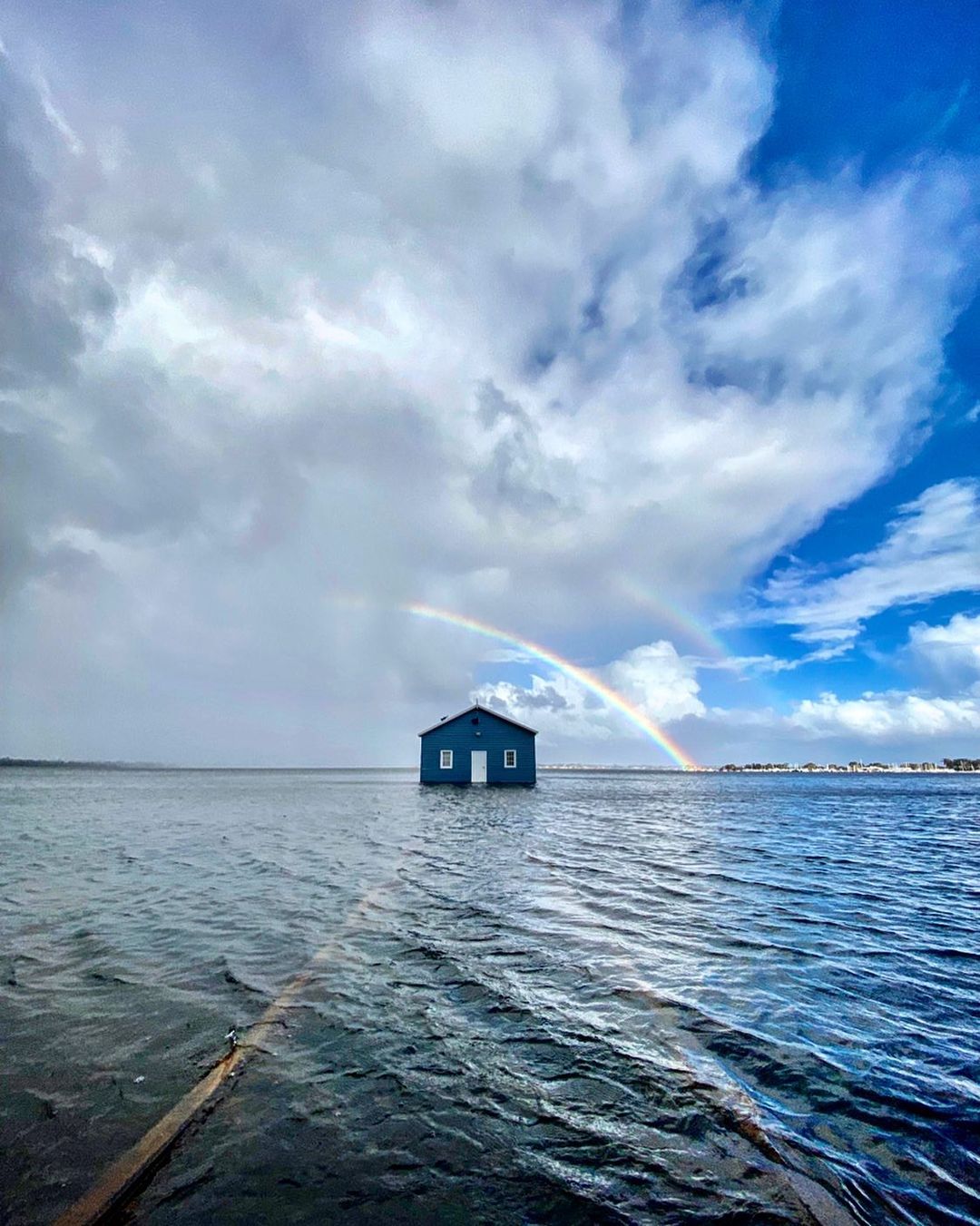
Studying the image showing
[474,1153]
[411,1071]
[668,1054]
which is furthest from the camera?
[668,1054]

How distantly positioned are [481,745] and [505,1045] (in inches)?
2002

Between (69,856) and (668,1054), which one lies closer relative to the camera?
(668,1054)

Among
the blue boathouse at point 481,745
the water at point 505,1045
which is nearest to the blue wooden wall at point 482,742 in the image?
the blue boathouse at point 481,745

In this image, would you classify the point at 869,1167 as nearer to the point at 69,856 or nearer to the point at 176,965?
the point at 176,965

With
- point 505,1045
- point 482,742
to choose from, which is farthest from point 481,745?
point 505,1045

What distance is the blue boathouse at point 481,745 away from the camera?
187ft

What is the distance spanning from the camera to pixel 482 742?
56.8 metres

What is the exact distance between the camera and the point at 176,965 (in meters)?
9.10

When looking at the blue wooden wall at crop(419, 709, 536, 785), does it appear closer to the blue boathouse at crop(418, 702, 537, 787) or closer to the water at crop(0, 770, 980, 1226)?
the blue boathouse at crop(418, 702, 537, 787)

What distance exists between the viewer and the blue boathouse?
187ft

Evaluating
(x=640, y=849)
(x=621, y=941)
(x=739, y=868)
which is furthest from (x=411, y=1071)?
(x=640, y=849)

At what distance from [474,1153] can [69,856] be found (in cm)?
2087

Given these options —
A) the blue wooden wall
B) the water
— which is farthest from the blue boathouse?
the water

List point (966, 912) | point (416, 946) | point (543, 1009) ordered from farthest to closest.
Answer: point (966, 912), point (416, 946), point (543, 1009)
